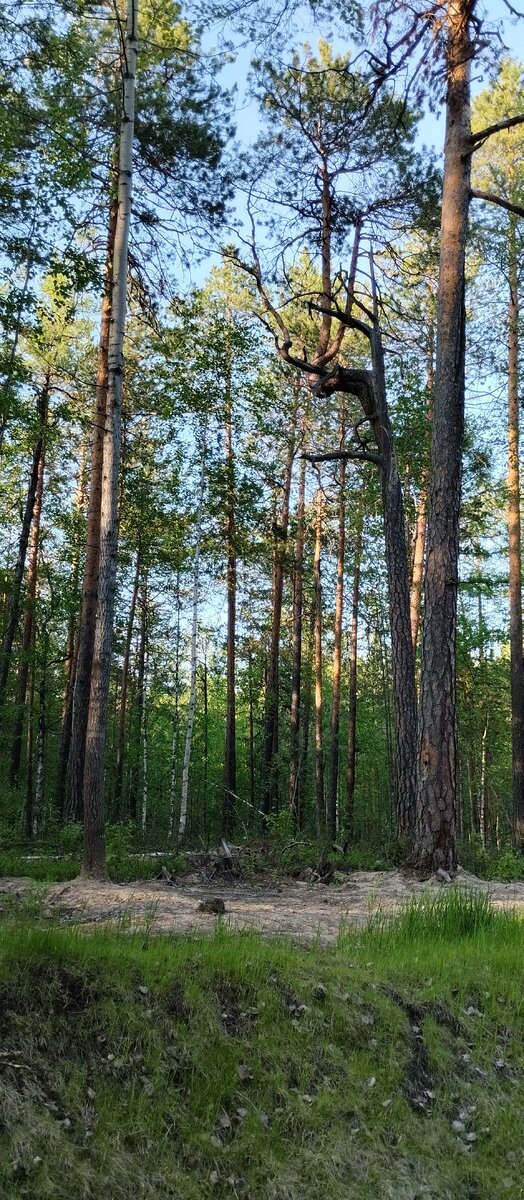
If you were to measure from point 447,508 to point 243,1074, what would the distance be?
695 cm

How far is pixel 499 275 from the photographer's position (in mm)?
16938

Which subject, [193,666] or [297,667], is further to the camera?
[297,667]

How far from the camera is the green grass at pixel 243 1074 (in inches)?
126

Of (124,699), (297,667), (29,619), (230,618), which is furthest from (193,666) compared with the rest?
(124,699)

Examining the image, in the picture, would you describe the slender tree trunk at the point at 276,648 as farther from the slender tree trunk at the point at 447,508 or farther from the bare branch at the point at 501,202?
the bare branch at the point at 501,202

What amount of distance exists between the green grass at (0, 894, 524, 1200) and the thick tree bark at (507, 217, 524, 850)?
36.7 ft

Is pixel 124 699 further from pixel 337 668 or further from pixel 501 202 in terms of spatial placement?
pixel 501 202

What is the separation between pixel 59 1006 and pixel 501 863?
786cm

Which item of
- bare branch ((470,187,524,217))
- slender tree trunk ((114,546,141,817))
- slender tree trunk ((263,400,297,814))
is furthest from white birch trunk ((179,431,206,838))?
bare branch ((470,187,524,217))

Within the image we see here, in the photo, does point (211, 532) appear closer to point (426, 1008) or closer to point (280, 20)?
point (280, 20)

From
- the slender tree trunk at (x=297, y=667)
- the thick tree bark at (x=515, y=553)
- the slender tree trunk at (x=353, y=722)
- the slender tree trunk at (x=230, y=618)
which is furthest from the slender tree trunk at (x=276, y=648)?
the thick tree bark at (x=515, y=553)

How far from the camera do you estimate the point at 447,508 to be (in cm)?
926

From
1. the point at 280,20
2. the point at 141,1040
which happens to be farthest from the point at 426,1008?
the point at 280,20

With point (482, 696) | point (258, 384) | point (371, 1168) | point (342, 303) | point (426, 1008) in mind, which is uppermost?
point (342, 303)
